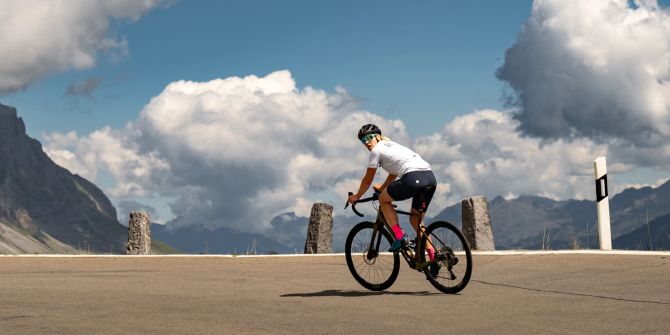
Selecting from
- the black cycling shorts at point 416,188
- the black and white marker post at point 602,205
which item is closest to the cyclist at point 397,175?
the black cycling shorts at point 416,188

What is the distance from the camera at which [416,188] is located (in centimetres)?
1049

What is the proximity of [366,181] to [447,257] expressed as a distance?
141cm

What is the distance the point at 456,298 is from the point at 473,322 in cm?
215

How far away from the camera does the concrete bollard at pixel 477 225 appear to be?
19.2m

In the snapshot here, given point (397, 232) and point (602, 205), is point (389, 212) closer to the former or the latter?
point (397, 232)

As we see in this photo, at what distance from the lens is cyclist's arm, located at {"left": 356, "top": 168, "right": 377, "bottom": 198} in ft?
34.8

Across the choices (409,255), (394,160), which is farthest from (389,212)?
(394,160)

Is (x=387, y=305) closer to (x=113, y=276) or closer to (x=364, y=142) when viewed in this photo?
(x=364, y=142)

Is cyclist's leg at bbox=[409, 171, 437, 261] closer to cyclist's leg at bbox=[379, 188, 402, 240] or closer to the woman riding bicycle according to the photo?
the woman riding bicycle

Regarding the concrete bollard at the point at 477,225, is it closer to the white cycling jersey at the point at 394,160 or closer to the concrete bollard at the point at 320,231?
the concrete bollard at the point at 320,231

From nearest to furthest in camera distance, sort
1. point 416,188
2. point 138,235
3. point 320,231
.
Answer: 1. point 416,188
2. point 320,231
3. point 138,235

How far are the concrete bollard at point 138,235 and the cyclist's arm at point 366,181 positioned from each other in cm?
1282

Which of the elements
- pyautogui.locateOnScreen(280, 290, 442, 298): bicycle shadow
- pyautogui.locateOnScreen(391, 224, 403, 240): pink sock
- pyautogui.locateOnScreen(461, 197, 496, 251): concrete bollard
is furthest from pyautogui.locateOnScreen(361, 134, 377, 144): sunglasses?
pyautogui.locateOnScreen(461, 197, 496, 251): concrete bollard

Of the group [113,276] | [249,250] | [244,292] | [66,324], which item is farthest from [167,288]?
[249,250]
